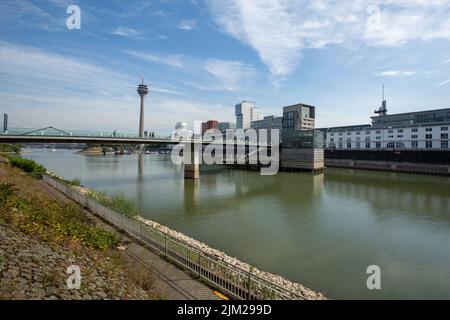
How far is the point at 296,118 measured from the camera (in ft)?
405

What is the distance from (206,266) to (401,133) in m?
85.7

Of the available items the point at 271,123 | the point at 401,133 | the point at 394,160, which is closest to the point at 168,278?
the point at 394,160

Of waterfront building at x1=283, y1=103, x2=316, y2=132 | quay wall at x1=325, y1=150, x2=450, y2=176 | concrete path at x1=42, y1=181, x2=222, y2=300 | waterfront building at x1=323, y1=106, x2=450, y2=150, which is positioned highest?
waterfront building at x1=283, y1=103, x2=316, y2=132

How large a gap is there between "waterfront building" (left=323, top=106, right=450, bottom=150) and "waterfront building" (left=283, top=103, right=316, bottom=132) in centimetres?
2596

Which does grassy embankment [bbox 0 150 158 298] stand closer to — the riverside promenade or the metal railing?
the riverside promenade

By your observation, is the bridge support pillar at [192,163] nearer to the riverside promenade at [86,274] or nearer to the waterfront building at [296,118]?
the riverside promenade at [86,274]

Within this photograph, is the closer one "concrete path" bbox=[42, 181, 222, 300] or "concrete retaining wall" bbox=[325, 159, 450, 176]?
"concrete path" bbox=[42, 181, 222, 300]

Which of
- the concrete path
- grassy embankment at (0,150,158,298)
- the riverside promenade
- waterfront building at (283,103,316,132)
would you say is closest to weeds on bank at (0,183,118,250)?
grassy embankment at (0,150,158,298)

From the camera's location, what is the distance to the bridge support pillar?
44.1m

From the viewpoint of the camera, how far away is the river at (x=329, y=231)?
37.6ft

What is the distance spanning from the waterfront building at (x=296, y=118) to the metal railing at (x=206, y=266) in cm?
11569

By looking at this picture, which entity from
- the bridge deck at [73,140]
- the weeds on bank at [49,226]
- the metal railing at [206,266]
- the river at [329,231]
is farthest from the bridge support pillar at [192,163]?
the weeds on bank at [49,226]

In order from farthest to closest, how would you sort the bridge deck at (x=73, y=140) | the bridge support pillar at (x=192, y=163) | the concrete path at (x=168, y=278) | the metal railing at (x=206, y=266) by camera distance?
the bridge support pillar at (x=192, y=163), the bridge deck at (x=73, y=140), the concrete path at (x=168, y=278), the metal railing at (x=206, y=266)

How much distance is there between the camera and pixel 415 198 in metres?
30.5
